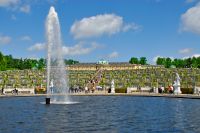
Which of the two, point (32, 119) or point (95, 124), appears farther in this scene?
point (32, 119)

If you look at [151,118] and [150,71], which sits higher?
[150,71]

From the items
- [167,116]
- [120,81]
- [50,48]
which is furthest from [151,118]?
[120,81]

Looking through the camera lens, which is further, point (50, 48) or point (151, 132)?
point (50, 48)

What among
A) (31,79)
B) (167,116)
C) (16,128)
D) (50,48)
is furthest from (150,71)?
(16,128)

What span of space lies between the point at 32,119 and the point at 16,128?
5.33 metres

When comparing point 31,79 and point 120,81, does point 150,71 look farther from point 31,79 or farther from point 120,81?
point 31,79

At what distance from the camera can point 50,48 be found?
185 feet

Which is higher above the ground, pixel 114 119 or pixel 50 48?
pixel 50 48

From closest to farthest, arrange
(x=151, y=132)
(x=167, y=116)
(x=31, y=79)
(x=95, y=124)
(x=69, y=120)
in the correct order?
(x=151, y=132) < (x=95, y=124) < (x=69, y=120) < (x=167, y=116) < (x=31, y=79)

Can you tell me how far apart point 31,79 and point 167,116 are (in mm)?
100372

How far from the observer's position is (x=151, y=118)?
3475cm

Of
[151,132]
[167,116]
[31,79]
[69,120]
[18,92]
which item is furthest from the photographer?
[31,79]

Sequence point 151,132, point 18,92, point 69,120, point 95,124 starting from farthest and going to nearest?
1. point 18,92
2. point 69,120
3. point 95,124
4. point 151,132

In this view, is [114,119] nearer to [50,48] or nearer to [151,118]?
[151,118]
